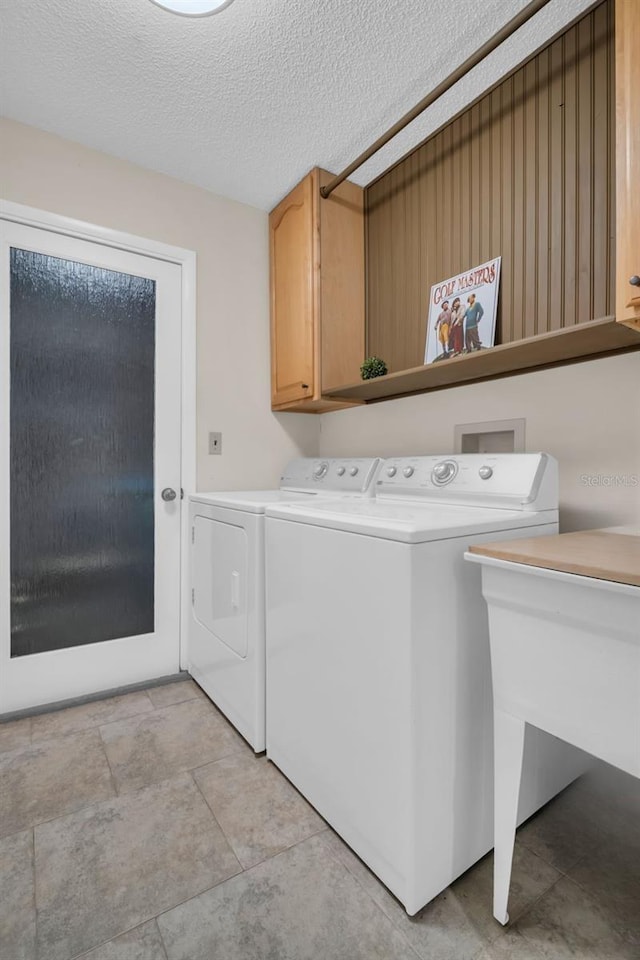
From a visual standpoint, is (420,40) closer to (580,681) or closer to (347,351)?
(347,351)

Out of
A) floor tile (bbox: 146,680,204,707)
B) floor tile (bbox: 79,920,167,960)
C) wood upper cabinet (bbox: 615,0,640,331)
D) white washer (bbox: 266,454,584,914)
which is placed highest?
wood upper cabinet (bbox: 615,0,640,331)

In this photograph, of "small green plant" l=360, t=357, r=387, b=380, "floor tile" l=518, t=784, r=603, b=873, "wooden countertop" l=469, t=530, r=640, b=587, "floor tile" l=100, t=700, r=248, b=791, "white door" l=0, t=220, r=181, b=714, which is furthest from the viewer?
"small green plant" l=360, t=357, r=387, b=380

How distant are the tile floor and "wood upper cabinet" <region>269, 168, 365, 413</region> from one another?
5.30 feet

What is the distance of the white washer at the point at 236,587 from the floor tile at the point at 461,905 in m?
0.56

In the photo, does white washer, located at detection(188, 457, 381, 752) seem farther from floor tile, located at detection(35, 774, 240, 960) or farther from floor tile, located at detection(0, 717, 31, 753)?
floor tile, located at detection(0, 717, 31, 753)

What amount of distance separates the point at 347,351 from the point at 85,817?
201 cm

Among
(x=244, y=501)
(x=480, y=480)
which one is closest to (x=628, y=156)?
(x=480, y=480)

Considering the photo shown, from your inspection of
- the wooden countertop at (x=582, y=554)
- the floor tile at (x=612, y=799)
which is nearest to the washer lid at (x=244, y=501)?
the wooden countertop at (x=582, y=554)

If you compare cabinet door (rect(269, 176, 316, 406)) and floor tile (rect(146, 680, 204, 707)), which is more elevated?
cabinet door (rect(269, 176, 316, 406))

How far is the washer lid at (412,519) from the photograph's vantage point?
102 centimetres

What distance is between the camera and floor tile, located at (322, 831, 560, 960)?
95 centimetres

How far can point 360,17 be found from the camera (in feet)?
4.64

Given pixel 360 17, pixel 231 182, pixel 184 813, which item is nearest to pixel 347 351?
pixel 231 182

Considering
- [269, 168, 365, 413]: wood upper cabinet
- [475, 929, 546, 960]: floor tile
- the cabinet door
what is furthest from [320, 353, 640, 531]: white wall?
[475, 929, 546, 960]: floor tile
